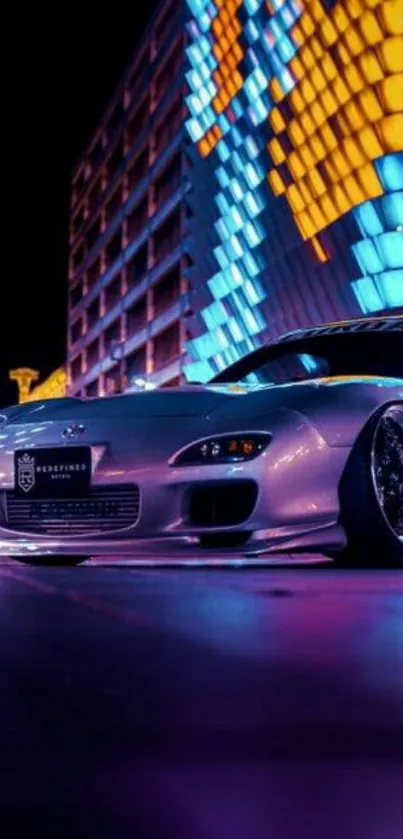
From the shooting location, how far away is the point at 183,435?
5426 millimetres

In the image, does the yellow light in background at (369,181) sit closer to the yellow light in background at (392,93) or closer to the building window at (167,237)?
the yellow light in background at (392,93)

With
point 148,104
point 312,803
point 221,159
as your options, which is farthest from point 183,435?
point 148,104

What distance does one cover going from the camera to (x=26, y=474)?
231 inches

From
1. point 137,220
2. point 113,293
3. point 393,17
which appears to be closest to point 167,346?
→ point 137,220

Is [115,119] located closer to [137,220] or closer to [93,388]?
[137,220]

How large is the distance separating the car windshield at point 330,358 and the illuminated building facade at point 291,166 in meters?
28.3

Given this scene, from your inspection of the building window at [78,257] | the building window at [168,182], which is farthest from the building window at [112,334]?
the building window at [78,257]

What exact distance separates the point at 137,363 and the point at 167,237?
9.14 meters

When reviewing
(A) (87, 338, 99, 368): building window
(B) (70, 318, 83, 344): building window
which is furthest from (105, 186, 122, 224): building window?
(B) (70, 318, 83, 344): building window

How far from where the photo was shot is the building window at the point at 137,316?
76.3 metres

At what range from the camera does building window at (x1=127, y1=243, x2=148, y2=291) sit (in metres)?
76.6

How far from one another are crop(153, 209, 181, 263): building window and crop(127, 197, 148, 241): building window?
274cm

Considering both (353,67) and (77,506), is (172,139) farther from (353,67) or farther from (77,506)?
(77,506)

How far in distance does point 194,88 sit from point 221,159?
7960 mm
